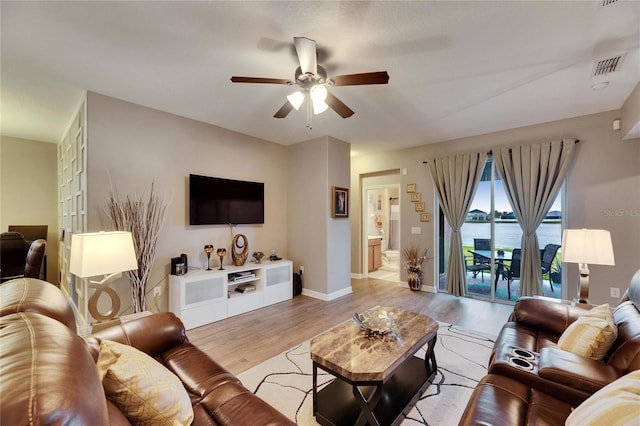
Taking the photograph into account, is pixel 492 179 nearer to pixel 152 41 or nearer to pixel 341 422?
pixel 341 422

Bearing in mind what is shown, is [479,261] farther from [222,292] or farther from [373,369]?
[222,292]

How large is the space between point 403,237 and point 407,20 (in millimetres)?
3978

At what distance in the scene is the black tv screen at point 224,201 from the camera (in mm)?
3652

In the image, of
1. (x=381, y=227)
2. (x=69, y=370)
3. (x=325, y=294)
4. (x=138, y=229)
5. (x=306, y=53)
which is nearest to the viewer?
(x=69, y=370)

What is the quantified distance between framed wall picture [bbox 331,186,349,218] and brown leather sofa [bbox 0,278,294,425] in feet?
10.1

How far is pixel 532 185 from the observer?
152 inches

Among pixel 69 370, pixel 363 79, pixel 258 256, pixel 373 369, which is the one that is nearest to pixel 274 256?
pixel 258 256

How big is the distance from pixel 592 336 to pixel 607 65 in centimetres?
246

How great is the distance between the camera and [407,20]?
1.86m

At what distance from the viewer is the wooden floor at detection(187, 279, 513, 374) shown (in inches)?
108

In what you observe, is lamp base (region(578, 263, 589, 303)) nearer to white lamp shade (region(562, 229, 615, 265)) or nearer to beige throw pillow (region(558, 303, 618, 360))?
white lamp shade (region(562, 229, 615, 265))

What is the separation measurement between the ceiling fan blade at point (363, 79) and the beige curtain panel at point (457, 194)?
3.16m

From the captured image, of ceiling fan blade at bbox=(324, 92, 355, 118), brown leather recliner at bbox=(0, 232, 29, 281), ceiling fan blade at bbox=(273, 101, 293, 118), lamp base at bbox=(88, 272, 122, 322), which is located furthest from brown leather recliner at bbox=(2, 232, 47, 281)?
ceiling fan blade at bbox=(324, 92, 355, 118)

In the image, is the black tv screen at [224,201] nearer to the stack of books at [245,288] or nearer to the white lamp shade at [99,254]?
the stack of books at [245,288]
